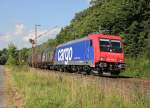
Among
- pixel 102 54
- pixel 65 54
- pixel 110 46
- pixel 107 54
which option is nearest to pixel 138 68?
pixel 65 54

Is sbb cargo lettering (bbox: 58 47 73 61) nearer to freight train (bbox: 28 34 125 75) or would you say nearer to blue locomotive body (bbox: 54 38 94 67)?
blue locomotive body (bbox: 54 38 94 67)

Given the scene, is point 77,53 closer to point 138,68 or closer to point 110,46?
point 110,46

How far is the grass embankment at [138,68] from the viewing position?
3925cm

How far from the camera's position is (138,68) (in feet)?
137

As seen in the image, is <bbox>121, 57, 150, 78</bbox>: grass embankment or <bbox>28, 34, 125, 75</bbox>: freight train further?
<bbox>121, 57, 150, 78</bbox>: grass embankment

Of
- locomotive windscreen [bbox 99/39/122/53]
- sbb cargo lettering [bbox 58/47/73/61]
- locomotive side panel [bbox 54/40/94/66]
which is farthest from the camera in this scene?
sbb cargo lettering [bbox 58/47/73/61]

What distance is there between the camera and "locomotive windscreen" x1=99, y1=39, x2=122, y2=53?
111ft

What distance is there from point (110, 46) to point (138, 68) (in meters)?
8.71

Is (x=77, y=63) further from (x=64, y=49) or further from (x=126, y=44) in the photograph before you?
(x=126, y=44)

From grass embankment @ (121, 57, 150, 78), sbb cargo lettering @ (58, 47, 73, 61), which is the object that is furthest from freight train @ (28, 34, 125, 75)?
grass embankment @ (121, 57, 150, 78)

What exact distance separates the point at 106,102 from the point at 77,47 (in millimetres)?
26752

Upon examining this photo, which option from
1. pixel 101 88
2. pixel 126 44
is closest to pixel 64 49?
pixel 126 44

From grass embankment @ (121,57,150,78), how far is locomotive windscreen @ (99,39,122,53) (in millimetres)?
4908

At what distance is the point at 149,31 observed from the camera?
5444cm
